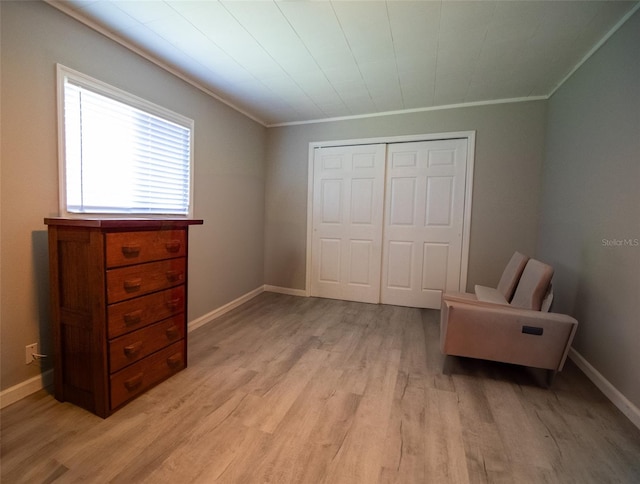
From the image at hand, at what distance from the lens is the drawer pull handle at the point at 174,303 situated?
1874 mm

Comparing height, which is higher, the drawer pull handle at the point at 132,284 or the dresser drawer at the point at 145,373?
the drawer pull handle at the point at 132,284

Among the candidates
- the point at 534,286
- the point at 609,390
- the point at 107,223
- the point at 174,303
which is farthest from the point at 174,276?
the point at 609,390

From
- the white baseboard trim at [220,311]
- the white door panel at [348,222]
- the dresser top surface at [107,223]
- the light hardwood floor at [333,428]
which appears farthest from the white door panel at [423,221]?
the dresser top surface at [107,223]

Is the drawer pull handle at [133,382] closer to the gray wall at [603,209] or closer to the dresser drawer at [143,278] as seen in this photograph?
the dresser drawer at [143,278]

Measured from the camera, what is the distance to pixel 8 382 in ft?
5.21

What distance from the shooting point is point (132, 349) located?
1.62 metres

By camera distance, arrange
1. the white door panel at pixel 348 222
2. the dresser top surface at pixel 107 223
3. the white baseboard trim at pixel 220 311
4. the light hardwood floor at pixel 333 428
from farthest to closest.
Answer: the white door panel at pixel 348 222 → the white baseboard trim at pixel 220 311 → the dresser top surface at pixel 107 223 → the light hardwood floor at pixel 333 428

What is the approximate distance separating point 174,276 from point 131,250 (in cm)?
37

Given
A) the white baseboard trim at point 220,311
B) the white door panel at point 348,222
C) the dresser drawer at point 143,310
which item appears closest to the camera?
the dresser drawer at point 143,310

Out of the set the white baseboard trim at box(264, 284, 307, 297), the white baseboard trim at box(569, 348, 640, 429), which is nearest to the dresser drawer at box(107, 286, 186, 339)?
the white baseboard trim at box(264, 284, 307, 297)

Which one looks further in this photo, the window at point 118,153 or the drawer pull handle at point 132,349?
the window at point 118,153

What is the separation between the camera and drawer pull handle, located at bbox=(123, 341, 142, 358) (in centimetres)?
160

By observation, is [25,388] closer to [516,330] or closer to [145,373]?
[145,373]

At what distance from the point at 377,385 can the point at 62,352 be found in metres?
1.95
